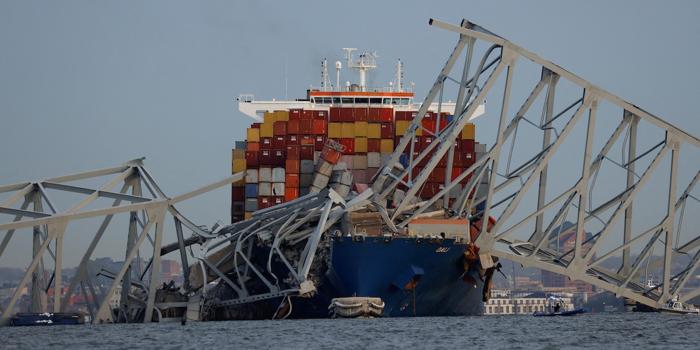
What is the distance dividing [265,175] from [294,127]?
3998 mm

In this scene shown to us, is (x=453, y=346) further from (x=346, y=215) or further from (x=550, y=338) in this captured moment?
(x=346, y=215)

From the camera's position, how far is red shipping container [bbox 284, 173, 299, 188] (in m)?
80.3

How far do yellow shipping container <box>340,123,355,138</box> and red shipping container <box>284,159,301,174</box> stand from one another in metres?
4.12

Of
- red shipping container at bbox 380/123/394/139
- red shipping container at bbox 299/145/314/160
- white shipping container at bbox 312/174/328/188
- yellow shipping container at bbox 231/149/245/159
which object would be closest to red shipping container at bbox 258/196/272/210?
red shipping container at bbox 299/145/314/160

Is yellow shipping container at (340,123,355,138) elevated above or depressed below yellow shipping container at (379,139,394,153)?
above

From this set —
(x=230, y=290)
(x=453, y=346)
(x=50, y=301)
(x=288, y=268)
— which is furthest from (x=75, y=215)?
(x=50, y=301)

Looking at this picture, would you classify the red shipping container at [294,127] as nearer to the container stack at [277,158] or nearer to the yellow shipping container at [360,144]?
the container stack at [277,158]

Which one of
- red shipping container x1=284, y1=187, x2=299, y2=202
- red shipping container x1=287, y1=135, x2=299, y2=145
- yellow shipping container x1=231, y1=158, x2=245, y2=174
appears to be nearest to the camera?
red shipping container x1=284, y1=187, x2=299, y2=202

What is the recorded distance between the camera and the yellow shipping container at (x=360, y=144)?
8312 centimetres

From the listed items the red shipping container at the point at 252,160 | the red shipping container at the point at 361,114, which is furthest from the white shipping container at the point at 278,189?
the red shipping container at the point at 361,114

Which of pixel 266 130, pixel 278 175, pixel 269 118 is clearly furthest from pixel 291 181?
pixel 269 118

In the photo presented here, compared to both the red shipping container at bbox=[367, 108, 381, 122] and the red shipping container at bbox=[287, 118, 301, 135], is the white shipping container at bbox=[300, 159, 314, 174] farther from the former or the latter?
the red shipping container at bbox=[367, 108, 381, 122]

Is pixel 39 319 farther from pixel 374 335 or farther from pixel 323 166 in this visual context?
pixel 374 335

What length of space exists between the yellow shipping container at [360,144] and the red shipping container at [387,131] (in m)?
1.11
